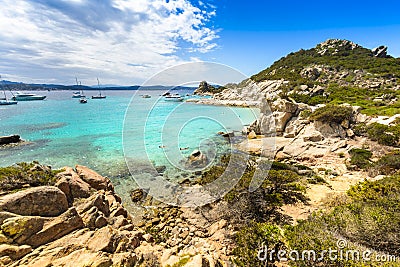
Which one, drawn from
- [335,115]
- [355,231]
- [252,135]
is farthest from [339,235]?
[252,135]

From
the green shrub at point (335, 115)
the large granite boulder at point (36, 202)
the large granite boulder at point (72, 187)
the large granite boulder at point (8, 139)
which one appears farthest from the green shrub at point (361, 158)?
the large granite boulder at point (8, 139)

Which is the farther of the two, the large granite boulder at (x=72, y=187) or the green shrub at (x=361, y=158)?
the green shrub at (x=361, y=158)

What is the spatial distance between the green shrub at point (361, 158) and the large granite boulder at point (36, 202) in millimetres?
16026

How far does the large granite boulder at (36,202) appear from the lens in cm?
520

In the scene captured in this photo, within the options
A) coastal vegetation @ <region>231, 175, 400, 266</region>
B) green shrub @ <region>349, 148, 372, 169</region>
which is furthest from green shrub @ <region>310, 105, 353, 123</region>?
coastal vegetation @ <region>231, 175, 400, 266</region>

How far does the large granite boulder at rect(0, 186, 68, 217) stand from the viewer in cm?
A: 520

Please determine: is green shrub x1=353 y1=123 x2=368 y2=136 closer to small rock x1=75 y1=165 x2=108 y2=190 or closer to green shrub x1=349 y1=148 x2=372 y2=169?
green shrub x1=349 y1=148 x2=372 y2=169

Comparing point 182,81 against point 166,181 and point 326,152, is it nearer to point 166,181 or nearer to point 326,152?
point 166,181

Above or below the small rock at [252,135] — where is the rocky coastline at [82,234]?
above

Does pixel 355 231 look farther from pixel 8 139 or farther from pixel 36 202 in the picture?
pixel 8 139

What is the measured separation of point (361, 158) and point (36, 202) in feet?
56.1

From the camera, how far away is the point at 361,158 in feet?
41.4

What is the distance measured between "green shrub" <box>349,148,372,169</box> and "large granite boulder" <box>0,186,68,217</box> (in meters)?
16.0

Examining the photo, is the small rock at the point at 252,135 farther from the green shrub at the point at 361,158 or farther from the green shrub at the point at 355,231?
the green shrub at the point at 355,231
